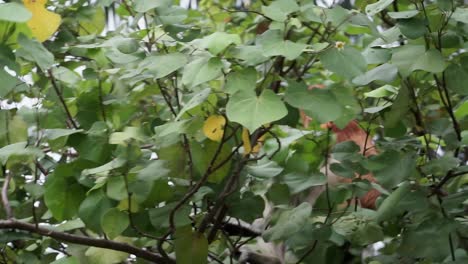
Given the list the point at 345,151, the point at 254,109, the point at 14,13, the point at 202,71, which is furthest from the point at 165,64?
the point at 345,151

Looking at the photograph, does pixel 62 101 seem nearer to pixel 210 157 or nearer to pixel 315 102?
pixel 210 157

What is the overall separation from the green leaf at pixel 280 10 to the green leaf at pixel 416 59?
0.17 meters

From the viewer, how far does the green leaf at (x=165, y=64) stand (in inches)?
41.4

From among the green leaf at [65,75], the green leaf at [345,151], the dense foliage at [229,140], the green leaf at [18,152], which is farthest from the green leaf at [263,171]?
the green leaf at [65,75]

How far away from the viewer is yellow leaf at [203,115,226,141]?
Answer: 109cm

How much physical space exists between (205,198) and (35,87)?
449mm

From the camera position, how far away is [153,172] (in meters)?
1.10

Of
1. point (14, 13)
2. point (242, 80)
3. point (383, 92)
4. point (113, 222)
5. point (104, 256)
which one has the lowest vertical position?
point (104, 256)

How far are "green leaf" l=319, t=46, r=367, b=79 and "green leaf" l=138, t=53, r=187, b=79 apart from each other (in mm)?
203

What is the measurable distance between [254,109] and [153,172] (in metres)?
0.23

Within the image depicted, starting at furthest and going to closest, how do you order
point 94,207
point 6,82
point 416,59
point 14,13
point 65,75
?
point 65,75, point 94,207, point 416,59, point 6,82, point 14,13

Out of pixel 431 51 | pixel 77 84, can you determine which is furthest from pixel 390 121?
pixel 77 84

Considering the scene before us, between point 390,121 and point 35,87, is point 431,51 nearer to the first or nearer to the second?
point 390,121

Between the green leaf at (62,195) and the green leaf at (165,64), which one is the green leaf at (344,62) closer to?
the green leaf at (165,64)
